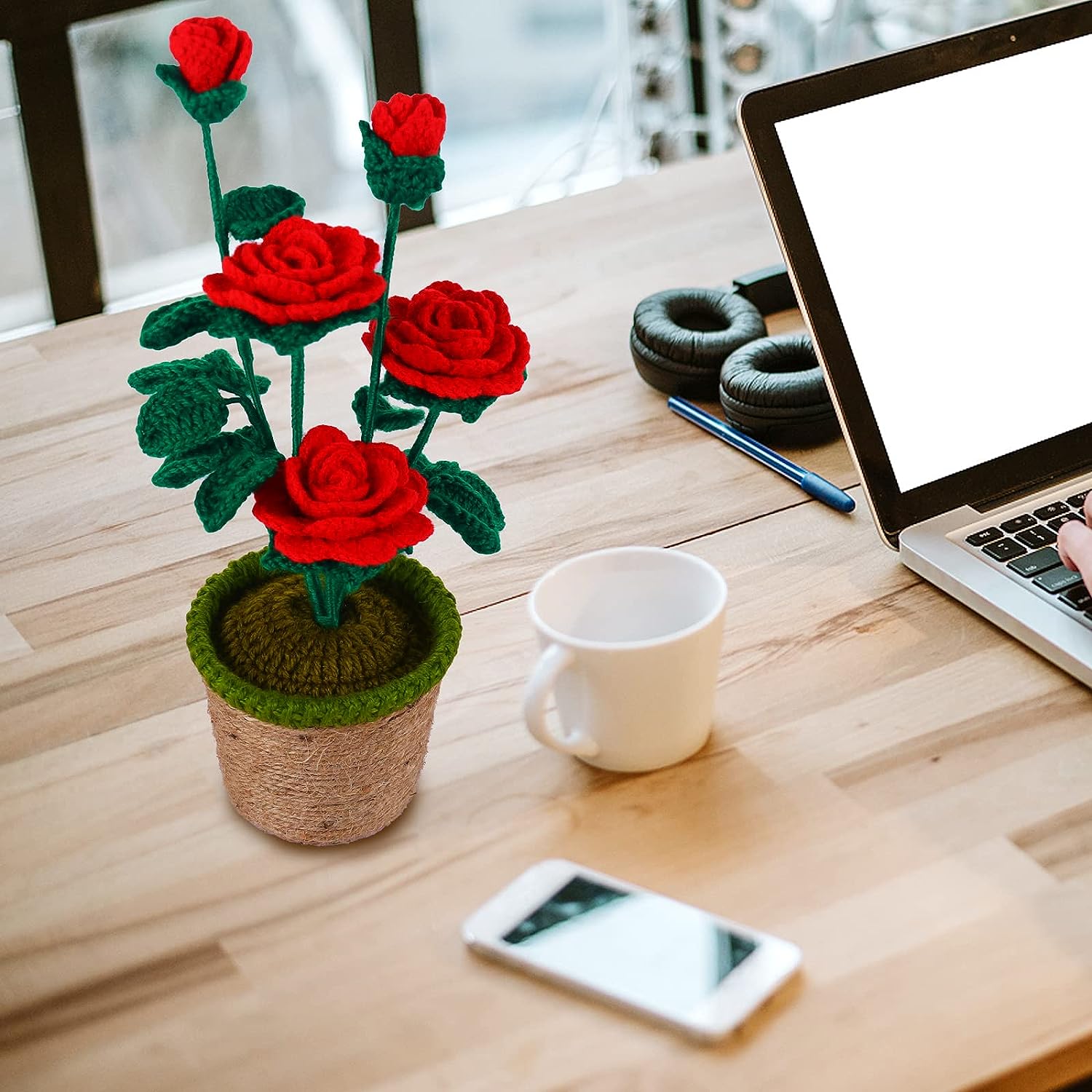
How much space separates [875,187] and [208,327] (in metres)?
0.44

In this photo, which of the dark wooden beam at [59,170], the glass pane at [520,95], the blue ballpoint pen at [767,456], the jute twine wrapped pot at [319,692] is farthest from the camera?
the glass pane at [520,95]

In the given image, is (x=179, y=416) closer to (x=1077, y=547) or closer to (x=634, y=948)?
(x=634, y=948)

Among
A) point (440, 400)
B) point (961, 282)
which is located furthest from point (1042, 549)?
point (440, 400)

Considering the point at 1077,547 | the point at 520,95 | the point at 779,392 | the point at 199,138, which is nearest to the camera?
the point at 1077,547

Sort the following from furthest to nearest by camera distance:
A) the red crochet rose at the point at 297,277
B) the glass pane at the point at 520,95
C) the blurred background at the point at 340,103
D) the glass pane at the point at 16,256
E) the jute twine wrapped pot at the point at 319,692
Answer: the glass pane at the point at 520,95 → the glass pane at the point at 16,256 → the blurred background at the point at 340,103 → the jute twine wrapped pot at the point at 319,692 → the red crochet rose at the point at 297,277

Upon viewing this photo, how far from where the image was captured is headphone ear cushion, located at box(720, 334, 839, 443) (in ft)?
3.31

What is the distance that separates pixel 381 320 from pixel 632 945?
0.29 m

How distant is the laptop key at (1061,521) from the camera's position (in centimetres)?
86

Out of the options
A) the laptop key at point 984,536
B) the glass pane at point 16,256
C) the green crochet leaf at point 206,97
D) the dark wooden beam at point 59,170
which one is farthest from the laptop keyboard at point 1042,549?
the glass pane at point 16,256

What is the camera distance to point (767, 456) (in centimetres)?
102

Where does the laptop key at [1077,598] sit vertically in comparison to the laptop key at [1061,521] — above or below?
below

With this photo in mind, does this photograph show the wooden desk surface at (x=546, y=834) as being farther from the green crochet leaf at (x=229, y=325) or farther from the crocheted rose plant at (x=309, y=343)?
the green crochet leaf at (x=229, y=325)

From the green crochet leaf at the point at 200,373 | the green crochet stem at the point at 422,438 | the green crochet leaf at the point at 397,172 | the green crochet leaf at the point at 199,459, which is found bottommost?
the green crochet stem at the point at 422,438

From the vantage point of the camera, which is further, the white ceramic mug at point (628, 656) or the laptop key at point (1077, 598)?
the laptop key at point (1077, 598)
